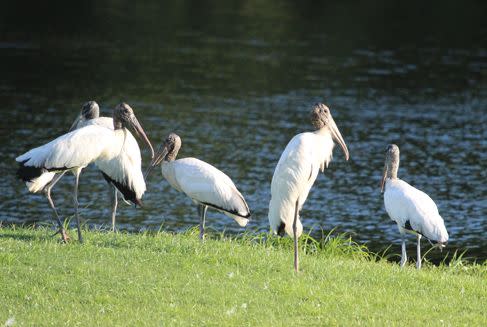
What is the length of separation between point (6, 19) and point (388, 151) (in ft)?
96.6

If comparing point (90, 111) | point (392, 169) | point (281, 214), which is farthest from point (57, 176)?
point (392, 169)

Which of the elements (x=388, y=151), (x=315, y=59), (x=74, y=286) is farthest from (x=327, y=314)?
(x=315, y=59)

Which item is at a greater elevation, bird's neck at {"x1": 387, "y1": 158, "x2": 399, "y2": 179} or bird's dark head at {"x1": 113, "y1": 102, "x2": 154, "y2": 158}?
bird's dark head at {"x1": 113, "y1": 102, "x2": 154, "y2": 158}

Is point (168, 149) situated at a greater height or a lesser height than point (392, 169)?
greater

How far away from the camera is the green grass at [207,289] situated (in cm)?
814

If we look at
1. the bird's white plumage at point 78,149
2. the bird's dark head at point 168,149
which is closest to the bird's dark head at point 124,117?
the bird's white plumage at point 78,149

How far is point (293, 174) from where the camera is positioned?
32.4ft

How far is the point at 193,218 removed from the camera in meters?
18.1

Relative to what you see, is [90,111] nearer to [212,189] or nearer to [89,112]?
[89,112]

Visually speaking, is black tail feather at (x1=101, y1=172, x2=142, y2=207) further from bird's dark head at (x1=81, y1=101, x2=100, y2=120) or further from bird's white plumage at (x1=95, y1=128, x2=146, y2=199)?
bird's dark head at (x1=81, y1=101, x2=100, y2=120)

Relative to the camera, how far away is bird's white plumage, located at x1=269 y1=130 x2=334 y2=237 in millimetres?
9883

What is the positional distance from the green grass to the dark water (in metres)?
7.09

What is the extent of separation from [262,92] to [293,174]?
20.0 meters

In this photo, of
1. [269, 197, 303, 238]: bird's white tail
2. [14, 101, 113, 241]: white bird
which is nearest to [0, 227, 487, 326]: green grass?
[269, 197, 303, 238]: bird's white tail
